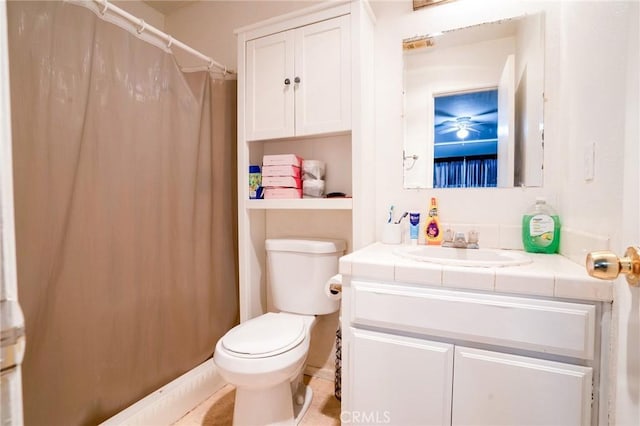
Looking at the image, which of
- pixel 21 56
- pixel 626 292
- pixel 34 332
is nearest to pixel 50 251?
pixel 34 332

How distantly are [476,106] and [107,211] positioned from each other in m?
1.67

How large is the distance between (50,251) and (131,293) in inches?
14.4

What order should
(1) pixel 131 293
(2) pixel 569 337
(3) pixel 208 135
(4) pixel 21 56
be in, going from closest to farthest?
(2) pixel 569 337
(4) pixel 21 56
(1) pixel 131 293
(3) pixel 208 135

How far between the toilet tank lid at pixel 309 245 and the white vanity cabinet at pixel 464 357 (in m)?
0.46

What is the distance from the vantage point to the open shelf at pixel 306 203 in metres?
1.47

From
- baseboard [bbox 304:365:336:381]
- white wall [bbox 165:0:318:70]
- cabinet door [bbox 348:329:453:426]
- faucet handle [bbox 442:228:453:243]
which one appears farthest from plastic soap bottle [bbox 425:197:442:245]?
white wall [bbox 165:0:318:70]

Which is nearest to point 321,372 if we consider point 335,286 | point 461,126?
point 335,286

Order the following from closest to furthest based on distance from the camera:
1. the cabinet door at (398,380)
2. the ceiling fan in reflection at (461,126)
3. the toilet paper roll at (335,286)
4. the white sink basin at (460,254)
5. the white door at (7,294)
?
the white door at (7,294) → the cabinet door at (398,380) → the white sink basin at (460,254) → the toilet paper roll at (335,286) → the ceiling fan in reflection at (461,126)

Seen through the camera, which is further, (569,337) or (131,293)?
(131,293)

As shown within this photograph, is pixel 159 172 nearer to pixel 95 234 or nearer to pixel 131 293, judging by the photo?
pixel 95 234

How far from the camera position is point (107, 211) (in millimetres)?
1237

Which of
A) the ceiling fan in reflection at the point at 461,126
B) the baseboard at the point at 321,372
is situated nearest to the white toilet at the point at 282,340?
the baseboard at the point at 321,372

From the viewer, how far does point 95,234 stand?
120 centimetres

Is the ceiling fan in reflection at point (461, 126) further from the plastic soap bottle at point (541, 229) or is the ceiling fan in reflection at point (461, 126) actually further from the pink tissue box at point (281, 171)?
the pink tissue box at point (281, 171)
